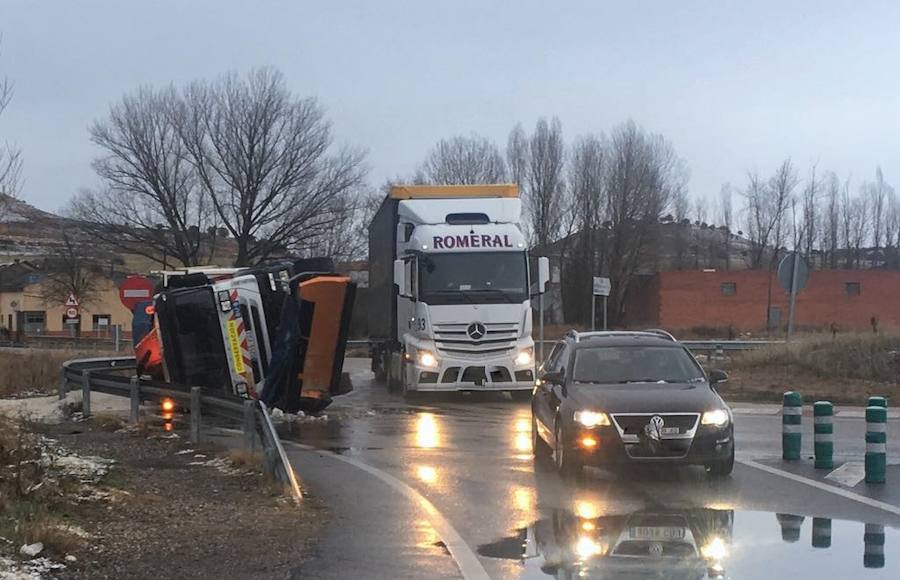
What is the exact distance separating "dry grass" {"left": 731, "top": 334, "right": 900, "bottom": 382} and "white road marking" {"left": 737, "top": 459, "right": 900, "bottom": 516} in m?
12.4

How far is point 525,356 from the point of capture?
20969 millimetres

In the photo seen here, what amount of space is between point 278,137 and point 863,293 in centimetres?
4029

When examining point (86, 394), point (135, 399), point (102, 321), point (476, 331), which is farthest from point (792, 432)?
point (102, 321)

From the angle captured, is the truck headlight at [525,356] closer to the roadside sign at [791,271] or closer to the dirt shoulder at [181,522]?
the roadside sign at [791,271]

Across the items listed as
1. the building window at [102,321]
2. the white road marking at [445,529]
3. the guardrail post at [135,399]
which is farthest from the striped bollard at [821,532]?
the building window at [102,321]

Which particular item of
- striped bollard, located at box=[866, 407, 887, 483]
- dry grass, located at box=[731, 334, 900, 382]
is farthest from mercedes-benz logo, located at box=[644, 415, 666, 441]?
dry grass, located at box=[731, 334, 900, 382]

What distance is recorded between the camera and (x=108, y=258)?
6800cm

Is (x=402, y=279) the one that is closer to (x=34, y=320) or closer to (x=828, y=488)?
(x=828, y=488)

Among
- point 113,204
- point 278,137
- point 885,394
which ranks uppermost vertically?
point 278,137

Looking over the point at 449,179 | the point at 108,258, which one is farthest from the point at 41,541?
the point at 108,258

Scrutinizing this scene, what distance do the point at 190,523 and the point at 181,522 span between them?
0.08 metres

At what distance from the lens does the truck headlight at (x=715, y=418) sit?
10750 millimetres

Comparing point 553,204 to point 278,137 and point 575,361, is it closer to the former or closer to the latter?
point 278,137

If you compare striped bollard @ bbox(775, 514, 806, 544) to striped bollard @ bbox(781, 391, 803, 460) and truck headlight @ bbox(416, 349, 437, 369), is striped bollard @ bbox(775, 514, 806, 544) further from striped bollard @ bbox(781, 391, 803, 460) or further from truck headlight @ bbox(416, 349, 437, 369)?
truck headlight @ bbox(416, 349, 437, 369)
